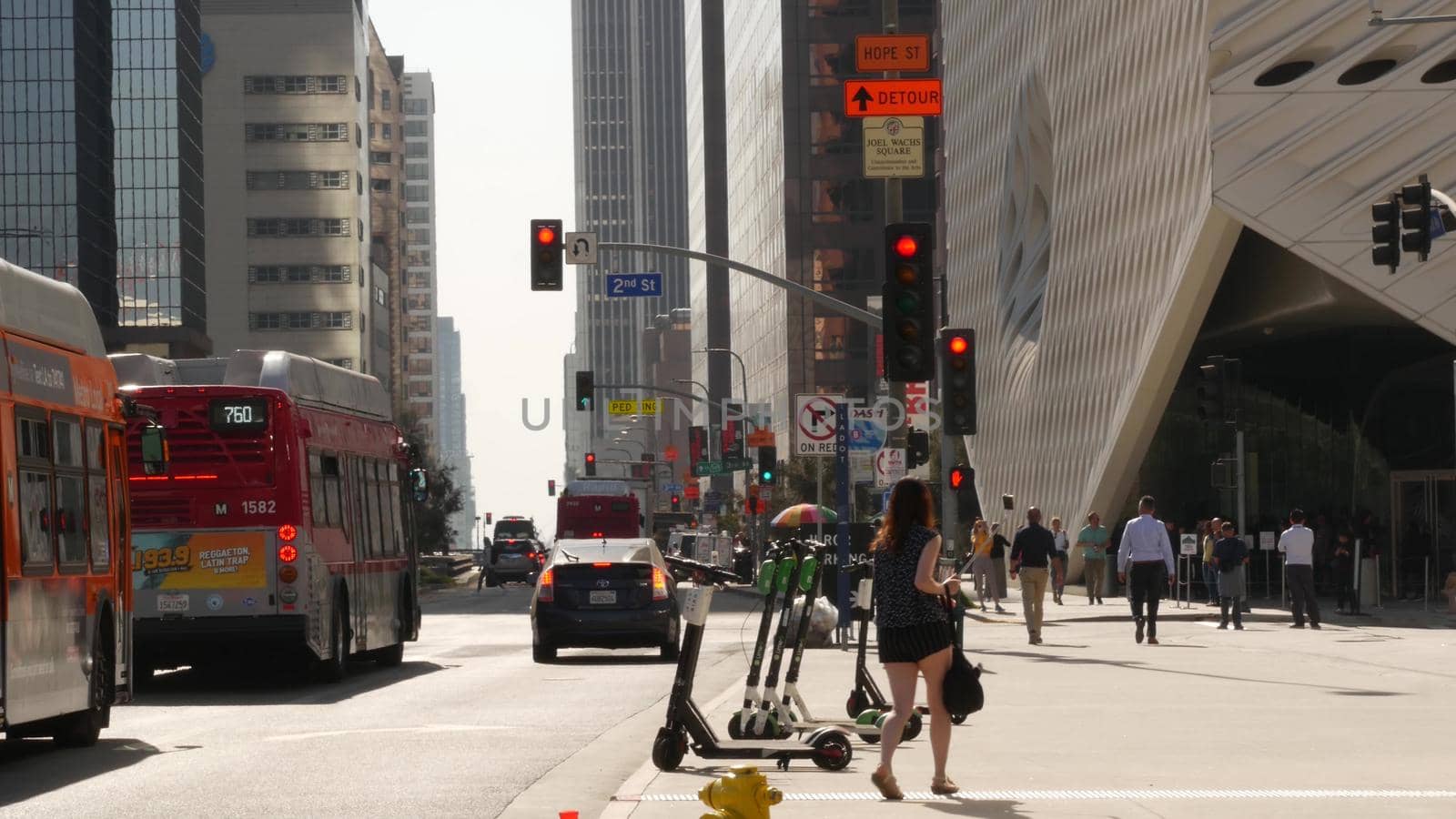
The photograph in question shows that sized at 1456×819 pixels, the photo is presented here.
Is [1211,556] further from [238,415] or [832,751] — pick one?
[832,751]

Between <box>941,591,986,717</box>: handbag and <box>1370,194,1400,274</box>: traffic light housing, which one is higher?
<box>1370,194,1400,274</box>: traffic light housing

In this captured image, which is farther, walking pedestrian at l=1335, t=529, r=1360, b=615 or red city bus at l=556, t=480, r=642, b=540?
red city bus at l=556, t=480, r=642, b=540

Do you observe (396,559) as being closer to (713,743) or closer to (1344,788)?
(713,743)

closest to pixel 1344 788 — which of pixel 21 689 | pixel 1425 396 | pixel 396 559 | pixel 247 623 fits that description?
pixel 21 689

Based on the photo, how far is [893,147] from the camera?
80.1ft

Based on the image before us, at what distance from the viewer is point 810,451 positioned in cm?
2956

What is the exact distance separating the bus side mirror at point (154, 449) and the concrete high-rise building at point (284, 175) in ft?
440

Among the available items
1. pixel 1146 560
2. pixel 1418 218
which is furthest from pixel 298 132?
pixel 1418 218

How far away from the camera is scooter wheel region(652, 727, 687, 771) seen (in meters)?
12.1

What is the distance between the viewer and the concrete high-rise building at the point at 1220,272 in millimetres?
40531

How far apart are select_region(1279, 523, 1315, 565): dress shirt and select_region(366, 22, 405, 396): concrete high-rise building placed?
14452 centimetres

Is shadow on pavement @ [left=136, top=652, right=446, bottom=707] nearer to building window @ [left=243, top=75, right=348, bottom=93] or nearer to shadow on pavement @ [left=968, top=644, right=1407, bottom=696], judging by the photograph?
shadow on pavement @ [left=968, top=644, right=1407, bottom=696]

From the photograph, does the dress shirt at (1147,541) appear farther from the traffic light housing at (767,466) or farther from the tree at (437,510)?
the tree at (437,510)

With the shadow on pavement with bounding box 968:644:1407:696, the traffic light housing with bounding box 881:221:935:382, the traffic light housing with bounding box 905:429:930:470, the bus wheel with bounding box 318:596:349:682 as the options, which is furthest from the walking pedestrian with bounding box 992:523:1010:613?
the traffic light housing with bounding box 881:221:935:382
